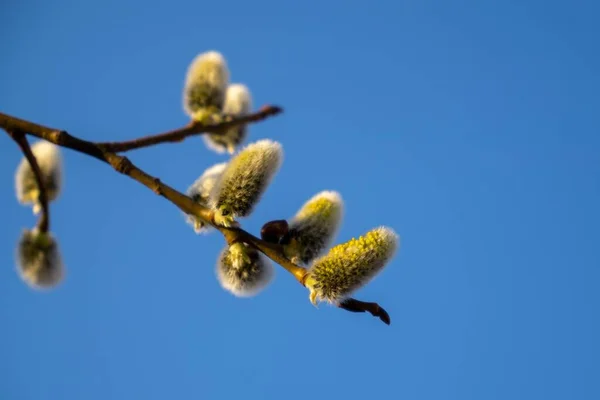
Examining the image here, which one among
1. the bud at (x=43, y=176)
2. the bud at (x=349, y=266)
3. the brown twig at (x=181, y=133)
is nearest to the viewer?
the brown twig at (x=181, y=133)

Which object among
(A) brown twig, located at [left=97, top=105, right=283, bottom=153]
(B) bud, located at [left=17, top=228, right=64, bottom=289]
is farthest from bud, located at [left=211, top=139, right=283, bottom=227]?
(B) bud, located at [left=17, top=228, right=64, bottom=289]

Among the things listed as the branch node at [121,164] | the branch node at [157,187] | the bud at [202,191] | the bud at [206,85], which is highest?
the bud at [206,85]

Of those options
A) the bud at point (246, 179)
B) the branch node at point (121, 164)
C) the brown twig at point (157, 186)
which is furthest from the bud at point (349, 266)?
the branch node at point (121, 164)

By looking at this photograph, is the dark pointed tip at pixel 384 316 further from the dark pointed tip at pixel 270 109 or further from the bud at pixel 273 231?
the dark pointed tip at pixel 270 109

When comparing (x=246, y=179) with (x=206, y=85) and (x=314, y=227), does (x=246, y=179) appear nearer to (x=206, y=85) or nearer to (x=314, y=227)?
(x=314, y=227)

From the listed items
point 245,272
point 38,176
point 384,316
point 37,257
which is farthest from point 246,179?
point 37,257

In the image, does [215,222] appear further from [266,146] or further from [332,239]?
[332,239]

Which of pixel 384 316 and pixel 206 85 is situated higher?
pixel 206 85
